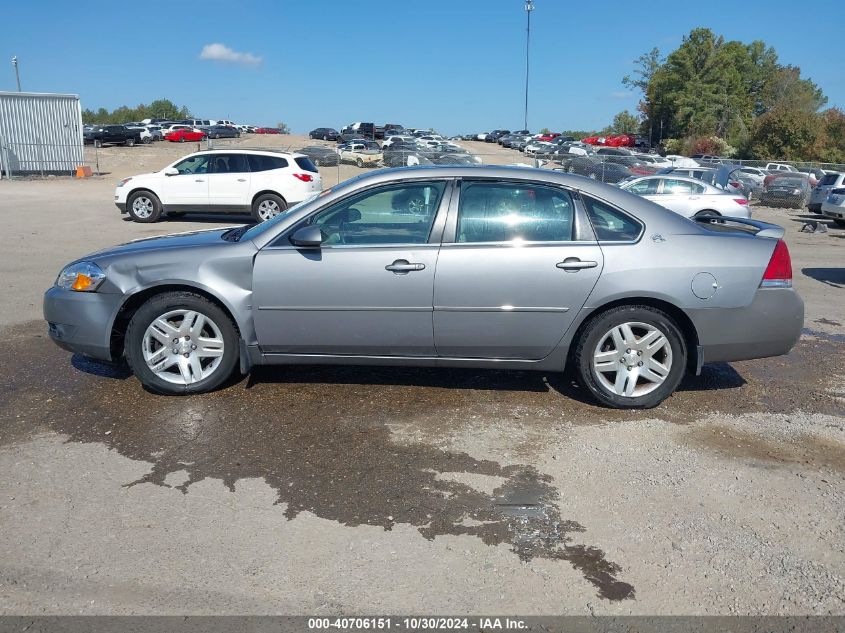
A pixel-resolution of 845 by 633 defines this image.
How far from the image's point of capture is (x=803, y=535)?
346 centimetres

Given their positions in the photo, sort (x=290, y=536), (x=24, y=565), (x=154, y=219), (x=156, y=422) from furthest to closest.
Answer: (x=154, y=219), (x=156, y=422), (x=290, y=536), (x=24, y=565)

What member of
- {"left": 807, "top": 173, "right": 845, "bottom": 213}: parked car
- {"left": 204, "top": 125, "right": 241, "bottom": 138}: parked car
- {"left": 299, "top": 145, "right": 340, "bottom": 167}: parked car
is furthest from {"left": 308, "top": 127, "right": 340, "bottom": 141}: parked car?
{"left": 807, "top": 173, "right": 845, "bottom": 213}: parked car

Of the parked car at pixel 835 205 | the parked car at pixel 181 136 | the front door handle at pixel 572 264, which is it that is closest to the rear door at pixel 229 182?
the front door handle at pixel 572 264

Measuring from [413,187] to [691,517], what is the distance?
272 centimetres

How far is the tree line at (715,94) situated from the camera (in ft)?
228

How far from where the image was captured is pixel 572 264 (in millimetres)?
4781

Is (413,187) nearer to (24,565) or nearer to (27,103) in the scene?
(24,565)

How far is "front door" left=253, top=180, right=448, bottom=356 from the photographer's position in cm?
480

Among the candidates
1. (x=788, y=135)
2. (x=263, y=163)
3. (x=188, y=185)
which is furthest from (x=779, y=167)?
(x=188, y=185)

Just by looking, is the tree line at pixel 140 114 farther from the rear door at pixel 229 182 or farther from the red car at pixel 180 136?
the rear door at pixel 229 182

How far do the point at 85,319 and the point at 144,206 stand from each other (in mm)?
12366

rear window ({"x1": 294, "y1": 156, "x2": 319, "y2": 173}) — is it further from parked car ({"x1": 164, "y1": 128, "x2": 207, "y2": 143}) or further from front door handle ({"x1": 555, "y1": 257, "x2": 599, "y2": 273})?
parked car ({"x1": 164, "y1": 128, "x2": 207, "y2": 143})

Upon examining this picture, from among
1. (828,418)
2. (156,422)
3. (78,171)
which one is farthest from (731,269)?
(78,171)

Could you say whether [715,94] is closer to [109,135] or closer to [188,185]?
[109,135]
